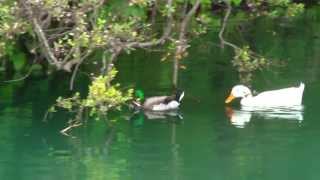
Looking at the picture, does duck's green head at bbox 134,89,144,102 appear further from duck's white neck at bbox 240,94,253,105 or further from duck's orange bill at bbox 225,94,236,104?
duck's white neck at bbox 240,94,253,105

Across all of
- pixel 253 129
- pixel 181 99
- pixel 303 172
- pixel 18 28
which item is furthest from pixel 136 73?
pixel 303 172

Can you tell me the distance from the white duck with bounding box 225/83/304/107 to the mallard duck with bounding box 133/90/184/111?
1.02m

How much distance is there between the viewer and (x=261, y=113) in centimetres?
1446

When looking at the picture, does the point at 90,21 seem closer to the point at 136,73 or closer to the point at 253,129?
the point at 253,129

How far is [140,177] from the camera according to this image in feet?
34.7

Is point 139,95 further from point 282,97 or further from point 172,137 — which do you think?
point 282,97

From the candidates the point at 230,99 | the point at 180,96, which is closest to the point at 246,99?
the point at 230,99

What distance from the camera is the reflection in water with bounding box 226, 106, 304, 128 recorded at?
45.6ft

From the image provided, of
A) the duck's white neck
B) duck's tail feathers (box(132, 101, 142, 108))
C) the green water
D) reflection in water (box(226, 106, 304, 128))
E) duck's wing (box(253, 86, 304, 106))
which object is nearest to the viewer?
the green water

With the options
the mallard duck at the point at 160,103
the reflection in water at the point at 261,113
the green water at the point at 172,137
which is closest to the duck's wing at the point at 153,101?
the mallard duck at the point at 160,103

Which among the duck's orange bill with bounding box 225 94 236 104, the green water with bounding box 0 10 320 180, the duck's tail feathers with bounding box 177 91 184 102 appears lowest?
the green water with bounding box 0 10 320 180

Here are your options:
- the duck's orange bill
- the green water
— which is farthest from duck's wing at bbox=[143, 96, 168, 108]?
the duck's orange bill

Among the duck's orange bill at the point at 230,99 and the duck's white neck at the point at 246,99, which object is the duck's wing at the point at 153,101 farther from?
the duck's white neck at the point at 246,99

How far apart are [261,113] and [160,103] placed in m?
1.59
